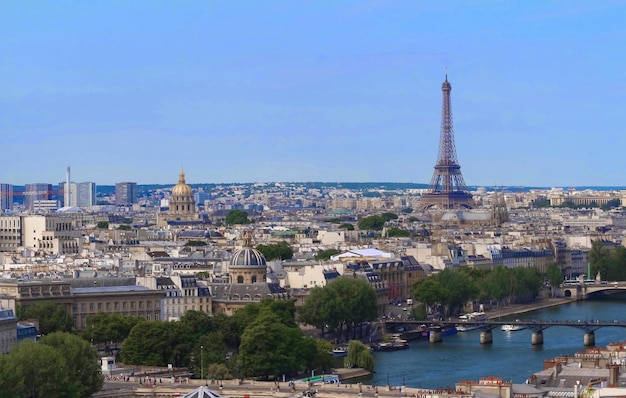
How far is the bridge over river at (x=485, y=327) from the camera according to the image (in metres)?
63.2

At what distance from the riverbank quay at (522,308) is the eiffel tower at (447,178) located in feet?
290

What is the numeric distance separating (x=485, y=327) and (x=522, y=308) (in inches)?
603

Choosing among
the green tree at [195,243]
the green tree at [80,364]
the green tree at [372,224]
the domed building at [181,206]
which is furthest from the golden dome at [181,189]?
the green tree at [80,364]

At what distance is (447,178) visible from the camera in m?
180

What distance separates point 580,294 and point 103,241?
26.6m

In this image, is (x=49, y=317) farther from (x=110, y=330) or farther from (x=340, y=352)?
(x=340, y=352)

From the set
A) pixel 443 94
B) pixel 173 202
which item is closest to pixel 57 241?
pixel 173 202

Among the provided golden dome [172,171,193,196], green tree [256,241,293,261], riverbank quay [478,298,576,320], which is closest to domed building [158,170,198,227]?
golden dome [172,171,193,196]

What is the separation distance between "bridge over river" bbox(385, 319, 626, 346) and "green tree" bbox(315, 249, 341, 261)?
55.9 feet

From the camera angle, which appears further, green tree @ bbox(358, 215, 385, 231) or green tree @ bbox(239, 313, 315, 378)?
green tree @ bbox(358, 215, 385, 231)

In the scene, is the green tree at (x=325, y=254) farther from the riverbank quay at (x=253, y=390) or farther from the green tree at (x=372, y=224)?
the green tree at (x=372, y=224)

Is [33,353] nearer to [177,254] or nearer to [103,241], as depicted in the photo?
[177,254]

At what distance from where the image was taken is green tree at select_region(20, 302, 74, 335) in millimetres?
55875

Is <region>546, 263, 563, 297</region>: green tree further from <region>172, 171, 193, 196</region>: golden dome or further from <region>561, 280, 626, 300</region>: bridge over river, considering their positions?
<region>172, 171, 193, 196</region>: golden dome
